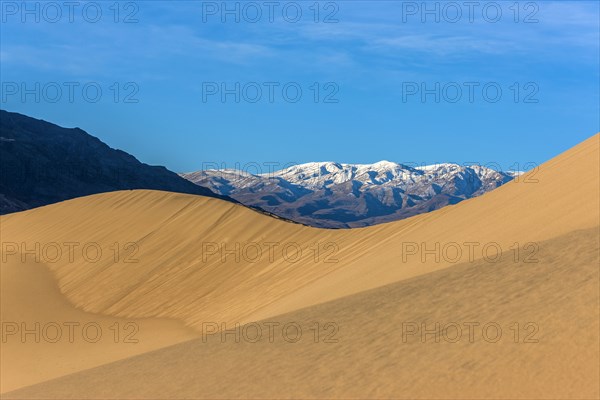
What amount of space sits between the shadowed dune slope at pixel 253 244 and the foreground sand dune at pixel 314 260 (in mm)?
72

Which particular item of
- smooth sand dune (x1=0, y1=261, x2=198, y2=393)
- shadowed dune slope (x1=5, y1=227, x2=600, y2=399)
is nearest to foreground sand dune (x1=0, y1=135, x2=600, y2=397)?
shadowed dune slope (x1=5, y1=227, x2=600, y2=399)

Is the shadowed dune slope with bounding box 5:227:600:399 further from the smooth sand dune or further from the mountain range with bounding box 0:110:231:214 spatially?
the mountain range with bounding box 0:110:231:214

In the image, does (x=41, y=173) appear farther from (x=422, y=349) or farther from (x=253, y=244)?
(x=422, y=349)

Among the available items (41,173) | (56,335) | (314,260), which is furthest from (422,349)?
(41,173)

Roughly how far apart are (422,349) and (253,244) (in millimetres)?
21569

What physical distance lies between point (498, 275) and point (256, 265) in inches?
668

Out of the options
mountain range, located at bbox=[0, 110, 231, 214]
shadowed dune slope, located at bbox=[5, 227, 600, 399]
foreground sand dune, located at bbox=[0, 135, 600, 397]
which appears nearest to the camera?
shadowed dune slope, located at bbox=[5, 227, 600, 399]

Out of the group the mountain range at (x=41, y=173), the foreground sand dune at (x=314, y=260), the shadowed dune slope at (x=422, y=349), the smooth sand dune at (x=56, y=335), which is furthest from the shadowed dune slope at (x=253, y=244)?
the mountain range at (x=41, y=173)

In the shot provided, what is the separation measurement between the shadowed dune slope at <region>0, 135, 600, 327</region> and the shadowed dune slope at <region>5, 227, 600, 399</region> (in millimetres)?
2200

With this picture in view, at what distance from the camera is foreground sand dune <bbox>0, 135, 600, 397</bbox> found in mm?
14031

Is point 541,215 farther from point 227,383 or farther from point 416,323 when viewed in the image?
point 227,383

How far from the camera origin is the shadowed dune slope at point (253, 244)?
1958 cm

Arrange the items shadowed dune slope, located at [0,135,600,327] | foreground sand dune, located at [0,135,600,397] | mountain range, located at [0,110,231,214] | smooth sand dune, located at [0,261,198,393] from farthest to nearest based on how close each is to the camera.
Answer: mountain range, located at [0,110,231,214] < smooth sand dune, located at [0,261,198,393] < shadowed dune slope, located at [0,135,600,327] < foreground sand dune, located at [0,135,600,397]

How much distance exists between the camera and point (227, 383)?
1432 centimetres
